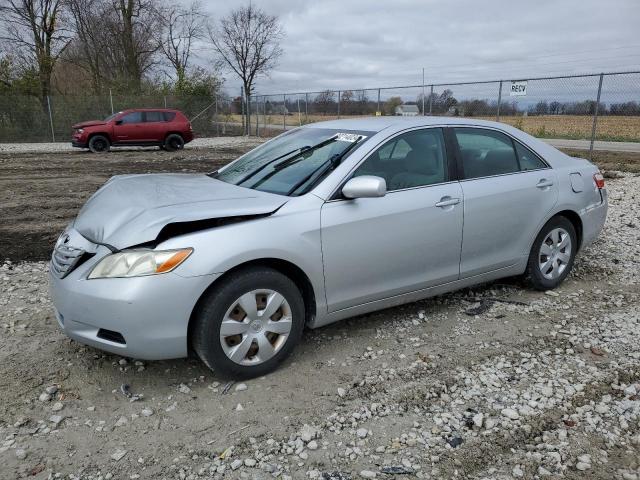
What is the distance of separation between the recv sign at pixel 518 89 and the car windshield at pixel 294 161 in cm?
1220

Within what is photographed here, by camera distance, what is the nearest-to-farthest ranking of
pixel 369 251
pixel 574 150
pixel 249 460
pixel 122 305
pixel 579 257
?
pixel 249 460 → pixel 122 305 → pixel 369 251 → pixel 579 257 → pixel 574 150

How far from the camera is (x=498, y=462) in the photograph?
2562 mm

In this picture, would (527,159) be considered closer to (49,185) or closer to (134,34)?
(49,185)

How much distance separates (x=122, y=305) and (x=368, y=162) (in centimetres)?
188

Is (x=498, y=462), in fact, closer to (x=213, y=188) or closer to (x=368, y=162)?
(x=368, y=162)

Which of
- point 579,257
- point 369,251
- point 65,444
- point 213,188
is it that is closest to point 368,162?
point 369,251

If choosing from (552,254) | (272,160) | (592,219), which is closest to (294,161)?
(272,160)

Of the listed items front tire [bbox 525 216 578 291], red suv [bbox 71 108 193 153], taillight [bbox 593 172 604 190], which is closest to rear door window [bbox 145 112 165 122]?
red suv [bbox 71 108 193 153]

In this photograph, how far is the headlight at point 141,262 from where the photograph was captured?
2.86 meters

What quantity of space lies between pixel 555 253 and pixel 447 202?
5.06ft

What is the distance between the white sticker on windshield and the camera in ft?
12.5

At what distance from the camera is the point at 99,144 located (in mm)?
18281

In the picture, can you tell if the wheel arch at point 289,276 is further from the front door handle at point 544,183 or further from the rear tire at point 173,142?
the rear tire at point 173,142

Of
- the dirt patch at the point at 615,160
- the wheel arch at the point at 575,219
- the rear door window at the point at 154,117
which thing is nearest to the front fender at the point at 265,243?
the wheel arch at the point at 575,219
